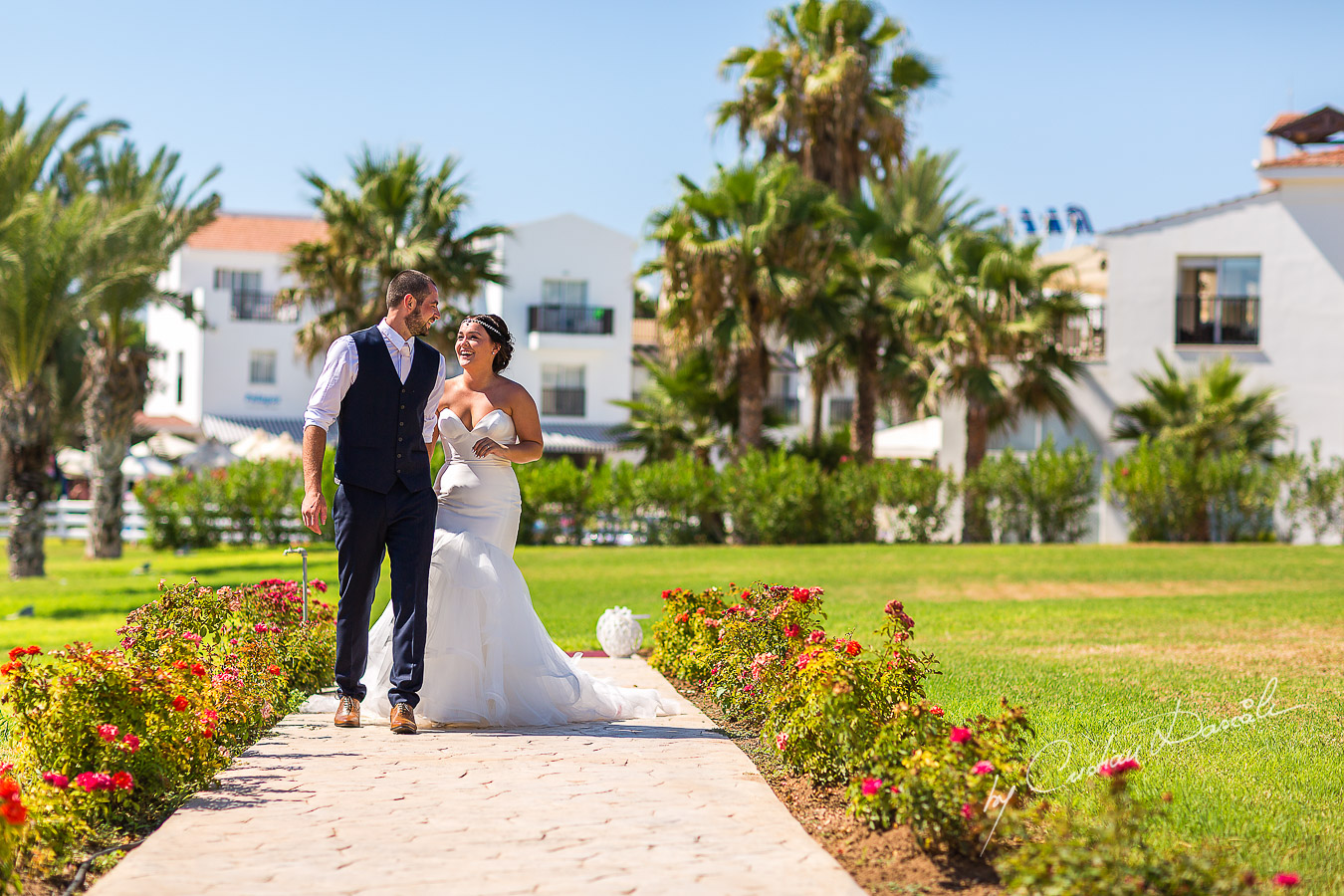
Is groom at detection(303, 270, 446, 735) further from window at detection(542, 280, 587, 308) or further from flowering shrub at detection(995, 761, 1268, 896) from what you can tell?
window at detection(542, 280, 587, 308)

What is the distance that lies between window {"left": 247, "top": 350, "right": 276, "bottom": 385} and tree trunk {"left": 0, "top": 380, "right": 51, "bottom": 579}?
31778mm

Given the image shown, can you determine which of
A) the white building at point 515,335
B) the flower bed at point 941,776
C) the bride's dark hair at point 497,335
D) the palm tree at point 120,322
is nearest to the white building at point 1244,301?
the palm tree at point 120,322

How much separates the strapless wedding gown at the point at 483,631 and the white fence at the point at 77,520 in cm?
2593

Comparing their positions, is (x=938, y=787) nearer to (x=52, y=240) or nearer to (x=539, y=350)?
(x=52, y=240)

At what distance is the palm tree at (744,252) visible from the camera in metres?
27.0

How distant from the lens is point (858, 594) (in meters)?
16.6

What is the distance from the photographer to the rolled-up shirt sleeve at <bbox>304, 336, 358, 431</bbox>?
647 cm

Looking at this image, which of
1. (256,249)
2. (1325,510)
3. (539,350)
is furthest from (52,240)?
(256,249)

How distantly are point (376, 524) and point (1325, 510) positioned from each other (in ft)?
79.6

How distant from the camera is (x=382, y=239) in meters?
29.0

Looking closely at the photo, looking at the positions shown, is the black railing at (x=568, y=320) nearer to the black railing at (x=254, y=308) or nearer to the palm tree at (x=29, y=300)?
the black railing at (x=254, y=308)

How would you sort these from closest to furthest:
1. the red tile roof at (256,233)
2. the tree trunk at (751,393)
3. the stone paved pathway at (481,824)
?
the stone paved pathway at (481,824) → the tree trunk at (751,393) → the red tile roof at (256,233)

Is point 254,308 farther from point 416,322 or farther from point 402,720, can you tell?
point 402,720

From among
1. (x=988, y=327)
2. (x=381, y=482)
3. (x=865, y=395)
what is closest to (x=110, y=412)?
(x=865, y=395)
